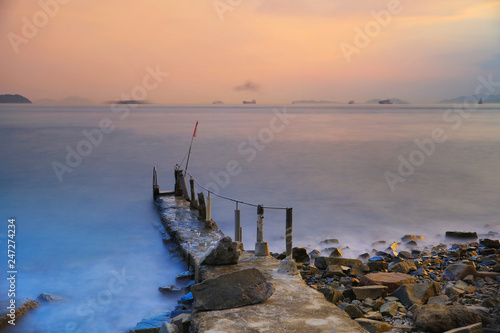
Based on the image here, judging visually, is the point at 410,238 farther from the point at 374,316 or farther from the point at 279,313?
the point at 279,313

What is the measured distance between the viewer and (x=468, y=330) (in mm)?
5758

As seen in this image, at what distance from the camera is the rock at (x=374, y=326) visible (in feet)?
21.2

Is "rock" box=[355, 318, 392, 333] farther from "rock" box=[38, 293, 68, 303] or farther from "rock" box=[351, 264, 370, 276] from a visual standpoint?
"rock" box=[38, 293, 68, 303]

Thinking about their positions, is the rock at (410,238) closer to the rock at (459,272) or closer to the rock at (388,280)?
the rock at (459,272)

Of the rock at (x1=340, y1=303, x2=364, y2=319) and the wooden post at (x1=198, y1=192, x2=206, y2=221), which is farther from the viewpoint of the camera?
the wooden post at (x1=198, y1=192, x2=206, y2=221)

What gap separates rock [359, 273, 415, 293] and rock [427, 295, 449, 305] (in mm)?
717

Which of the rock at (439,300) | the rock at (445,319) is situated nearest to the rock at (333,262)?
the rock at (439,300)

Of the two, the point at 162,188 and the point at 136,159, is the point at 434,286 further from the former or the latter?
the point at 136,159

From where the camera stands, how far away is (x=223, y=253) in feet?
25.1

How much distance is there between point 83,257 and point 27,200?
8501 mm

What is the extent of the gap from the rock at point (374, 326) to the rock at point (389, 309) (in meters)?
0.61

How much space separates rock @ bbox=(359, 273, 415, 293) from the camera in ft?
27.1

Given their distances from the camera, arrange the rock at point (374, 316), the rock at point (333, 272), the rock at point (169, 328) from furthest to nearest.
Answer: the rock at point (333, 272) < the rock at point (374, 316) < the rock at point (169, 328)

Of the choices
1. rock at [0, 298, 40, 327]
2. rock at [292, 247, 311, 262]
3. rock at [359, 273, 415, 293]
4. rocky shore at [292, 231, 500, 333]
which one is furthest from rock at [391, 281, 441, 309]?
rock at [0, 298, 40, 327]
